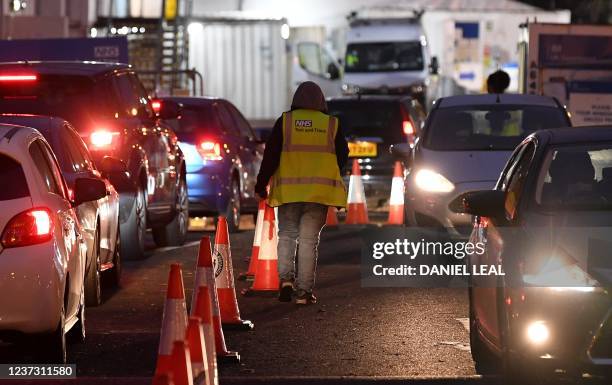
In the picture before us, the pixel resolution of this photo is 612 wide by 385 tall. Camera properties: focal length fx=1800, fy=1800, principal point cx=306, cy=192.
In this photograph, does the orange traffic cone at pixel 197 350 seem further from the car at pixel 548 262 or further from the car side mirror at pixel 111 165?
the car side mirror at pixel 111 165

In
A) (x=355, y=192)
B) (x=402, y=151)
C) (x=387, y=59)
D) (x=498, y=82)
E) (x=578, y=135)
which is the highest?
(x=578, y=135)

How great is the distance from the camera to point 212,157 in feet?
65.6

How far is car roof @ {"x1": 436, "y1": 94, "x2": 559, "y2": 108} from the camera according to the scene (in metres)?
18.0

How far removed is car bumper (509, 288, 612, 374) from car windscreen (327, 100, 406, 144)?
56.3 ft

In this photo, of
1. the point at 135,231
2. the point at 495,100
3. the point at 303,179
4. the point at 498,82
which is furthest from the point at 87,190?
the point at 498,82

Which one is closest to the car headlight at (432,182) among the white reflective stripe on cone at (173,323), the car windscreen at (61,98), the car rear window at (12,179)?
the car windscreen at (61,98)

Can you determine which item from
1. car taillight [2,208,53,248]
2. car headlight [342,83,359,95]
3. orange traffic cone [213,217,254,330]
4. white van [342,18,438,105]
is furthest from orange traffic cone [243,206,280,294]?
white van [342,18,438,105]

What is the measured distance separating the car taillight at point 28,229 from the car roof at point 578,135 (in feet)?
8.80

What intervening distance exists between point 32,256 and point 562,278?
2.75m

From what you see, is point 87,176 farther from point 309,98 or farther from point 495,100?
point 495,100

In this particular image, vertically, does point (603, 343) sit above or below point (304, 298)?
above

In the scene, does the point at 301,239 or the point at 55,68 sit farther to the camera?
the point at 55,68

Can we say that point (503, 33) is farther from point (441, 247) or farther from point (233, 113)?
point (441, 247)

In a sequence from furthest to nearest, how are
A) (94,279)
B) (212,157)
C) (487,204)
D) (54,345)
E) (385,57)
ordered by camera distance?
(385,57)
(212,157)
(94,279)
(54,345)
(487,204)
